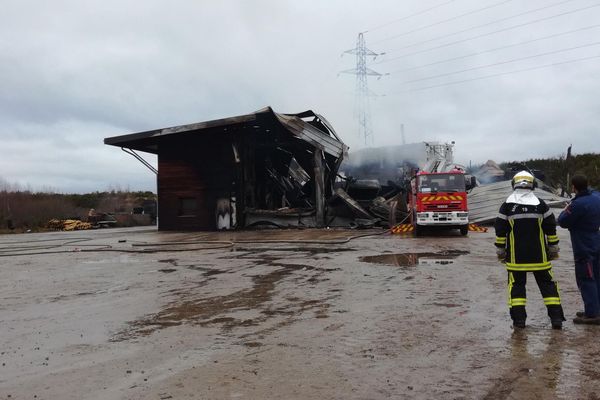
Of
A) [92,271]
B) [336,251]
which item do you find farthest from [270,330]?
[336,251]

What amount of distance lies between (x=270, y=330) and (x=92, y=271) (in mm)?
7766

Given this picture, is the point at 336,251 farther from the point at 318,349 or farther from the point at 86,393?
the point at 86,393

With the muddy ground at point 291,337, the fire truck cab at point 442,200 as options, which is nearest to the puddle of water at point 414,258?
the muddy ground at point 291,337

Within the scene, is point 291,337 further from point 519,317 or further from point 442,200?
point 442,200

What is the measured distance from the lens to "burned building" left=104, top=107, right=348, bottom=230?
91.6 ft

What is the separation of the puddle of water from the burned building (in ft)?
45.7

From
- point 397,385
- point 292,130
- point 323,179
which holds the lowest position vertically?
point 397,385

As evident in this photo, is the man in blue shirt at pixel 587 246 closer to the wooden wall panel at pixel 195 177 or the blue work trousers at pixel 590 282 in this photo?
the blue work trousers at pixel 590 282

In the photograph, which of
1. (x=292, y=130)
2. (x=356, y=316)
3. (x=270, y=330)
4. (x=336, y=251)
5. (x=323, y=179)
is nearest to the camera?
(x=270, y=330)

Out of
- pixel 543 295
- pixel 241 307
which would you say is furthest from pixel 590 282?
pixel 241 307

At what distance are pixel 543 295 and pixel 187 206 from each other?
25865 mm

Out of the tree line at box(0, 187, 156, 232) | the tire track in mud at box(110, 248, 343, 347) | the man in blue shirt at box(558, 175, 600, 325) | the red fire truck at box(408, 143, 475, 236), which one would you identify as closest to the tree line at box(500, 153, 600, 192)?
the red fire truck at box(408, 143, 475, 236)

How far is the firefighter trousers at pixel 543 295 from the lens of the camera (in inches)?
226

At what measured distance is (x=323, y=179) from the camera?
28.3 meters
